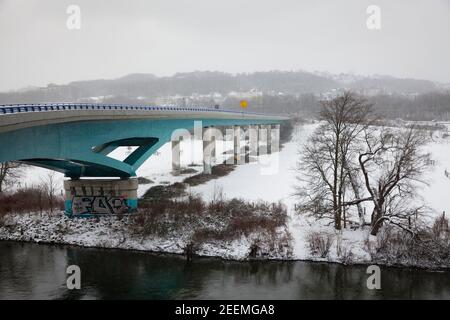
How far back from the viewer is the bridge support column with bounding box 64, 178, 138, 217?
32844mm

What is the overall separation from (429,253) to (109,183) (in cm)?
2408

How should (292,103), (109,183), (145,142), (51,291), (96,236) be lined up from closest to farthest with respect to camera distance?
(51,291)
(96,236)
(109,183)
(145,142)
(292,103)

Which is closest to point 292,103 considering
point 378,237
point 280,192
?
point 280,192

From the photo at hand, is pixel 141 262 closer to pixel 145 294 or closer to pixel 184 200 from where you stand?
pixel 145 294

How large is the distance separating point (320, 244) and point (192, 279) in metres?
8.60

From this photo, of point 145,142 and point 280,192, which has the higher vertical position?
point 145,142

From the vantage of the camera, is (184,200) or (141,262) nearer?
(141,262)

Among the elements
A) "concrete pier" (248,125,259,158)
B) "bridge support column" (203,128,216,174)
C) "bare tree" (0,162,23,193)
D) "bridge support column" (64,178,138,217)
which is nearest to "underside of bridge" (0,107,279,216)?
"bridge support column" (64,178,138,217)

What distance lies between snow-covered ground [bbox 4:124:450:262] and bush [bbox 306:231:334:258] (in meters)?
0.31

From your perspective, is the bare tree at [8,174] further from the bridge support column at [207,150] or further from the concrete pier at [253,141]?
the concrete pier at [253,141]

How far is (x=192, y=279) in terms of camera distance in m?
22.4

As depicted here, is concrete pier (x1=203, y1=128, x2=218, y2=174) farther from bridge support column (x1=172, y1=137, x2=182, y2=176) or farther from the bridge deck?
the bridge deck

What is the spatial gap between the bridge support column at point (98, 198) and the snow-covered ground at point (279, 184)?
4858mm
